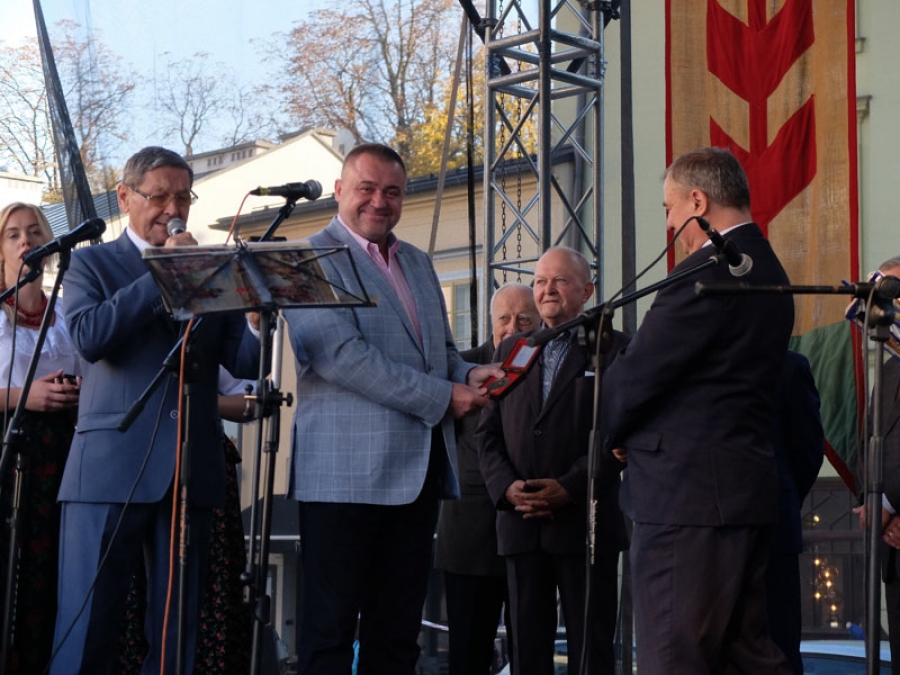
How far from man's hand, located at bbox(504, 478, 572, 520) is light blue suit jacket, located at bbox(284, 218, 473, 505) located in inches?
22.7

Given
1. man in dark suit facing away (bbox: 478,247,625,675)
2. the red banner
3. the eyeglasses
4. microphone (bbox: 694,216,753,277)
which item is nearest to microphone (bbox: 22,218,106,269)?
the eyeglasses

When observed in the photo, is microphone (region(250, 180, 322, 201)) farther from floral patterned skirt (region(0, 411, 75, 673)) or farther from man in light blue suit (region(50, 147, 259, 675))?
floral patterned skirt (region(0, 411, 75, 673))

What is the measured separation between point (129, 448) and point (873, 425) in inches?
79.1

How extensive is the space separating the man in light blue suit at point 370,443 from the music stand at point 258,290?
34cm

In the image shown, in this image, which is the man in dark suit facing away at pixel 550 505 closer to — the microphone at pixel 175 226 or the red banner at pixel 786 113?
the microphone at pixel 175 226

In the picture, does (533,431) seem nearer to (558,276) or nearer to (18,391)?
(558,276)

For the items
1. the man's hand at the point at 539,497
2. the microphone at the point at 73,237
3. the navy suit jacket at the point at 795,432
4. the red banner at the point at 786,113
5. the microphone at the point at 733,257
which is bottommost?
the man's hand at the point at 539,497

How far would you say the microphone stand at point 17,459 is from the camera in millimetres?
3447

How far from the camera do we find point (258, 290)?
2982 millimetres

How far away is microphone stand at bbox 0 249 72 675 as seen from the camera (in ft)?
11.3

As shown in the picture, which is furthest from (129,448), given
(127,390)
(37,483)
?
(37,483)

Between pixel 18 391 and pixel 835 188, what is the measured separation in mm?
4640

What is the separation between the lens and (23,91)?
356 inches

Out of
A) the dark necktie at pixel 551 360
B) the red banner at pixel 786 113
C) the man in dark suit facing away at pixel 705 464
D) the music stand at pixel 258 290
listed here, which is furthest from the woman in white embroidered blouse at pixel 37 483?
the red banner at pixel 786 113
